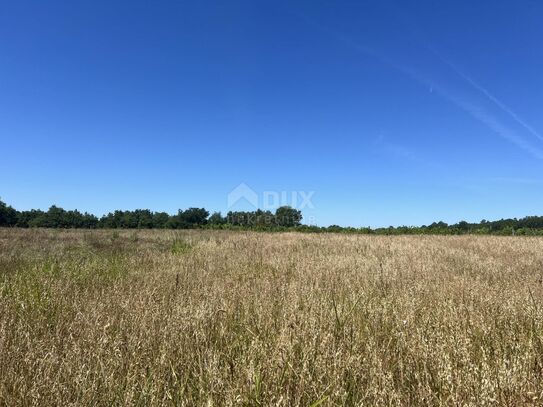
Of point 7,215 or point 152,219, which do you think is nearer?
point 7,215

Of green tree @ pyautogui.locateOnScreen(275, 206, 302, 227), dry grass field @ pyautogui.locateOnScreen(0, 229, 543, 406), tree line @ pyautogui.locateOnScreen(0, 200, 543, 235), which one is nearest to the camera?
dry grass field @ pyautogui.locateOnScreen(0, 229, 543, 406)

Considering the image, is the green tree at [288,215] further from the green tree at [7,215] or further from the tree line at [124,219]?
the green tree at [7,215]

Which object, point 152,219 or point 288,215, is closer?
point 152,219

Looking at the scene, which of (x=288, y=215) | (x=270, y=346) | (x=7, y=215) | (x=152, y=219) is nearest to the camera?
(x=270, y=346)

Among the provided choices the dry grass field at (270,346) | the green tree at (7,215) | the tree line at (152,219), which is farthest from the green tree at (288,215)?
the dry grass field at (270,346)

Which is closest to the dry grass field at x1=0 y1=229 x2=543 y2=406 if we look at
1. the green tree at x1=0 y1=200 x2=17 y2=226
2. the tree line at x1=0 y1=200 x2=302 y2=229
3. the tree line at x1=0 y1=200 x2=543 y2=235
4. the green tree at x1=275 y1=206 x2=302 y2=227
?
the tree line at x1=0 y1=200 x2=543 y2=235

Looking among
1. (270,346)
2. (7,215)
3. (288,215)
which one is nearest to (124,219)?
(7,215)

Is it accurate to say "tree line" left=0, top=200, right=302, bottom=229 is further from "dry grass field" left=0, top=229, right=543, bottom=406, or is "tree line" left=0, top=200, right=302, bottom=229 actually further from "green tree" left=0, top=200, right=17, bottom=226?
"dry grass field" left=0, top=229, right=543, bottom=406

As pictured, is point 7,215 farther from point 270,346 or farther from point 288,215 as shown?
point 270,346

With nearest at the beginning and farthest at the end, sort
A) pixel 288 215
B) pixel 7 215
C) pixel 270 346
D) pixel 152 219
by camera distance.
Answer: pixel 270 346
pixel 7 215
pixel 152 219
pixel 288 215

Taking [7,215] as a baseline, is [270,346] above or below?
below

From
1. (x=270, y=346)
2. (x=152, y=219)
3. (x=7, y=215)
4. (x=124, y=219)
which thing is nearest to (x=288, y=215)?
(x=152, y=219)

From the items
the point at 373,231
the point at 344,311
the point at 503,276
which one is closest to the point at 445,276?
the point at 503,276

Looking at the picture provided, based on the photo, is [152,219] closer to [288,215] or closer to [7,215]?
[7,215]
